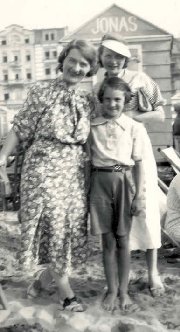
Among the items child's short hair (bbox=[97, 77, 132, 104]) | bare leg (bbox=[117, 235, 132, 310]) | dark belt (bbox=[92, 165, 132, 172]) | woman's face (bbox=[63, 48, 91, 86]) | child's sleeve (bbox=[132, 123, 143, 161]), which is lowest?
bare leg (bbox=[117, 235, 132, 310])

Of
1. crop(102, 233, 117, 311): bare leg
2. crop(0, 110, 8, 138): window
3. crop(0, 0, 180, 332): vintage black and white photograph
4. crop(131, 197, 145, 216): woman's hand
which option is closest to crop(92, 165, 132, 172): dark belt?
crop(0, 0, 180, 332): vintage black and white photograph

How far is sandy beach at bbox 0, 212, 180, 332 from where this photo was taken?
2.36 metres

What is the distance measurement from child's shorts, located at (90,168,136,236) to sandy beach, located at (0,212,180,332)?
46 centimetres

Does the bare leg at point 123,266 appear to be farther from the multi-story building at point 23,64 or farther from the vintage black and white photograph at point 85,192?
the multi-story building at point 23,64

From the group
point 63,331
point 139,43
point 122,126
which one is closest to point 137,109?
point 122,126

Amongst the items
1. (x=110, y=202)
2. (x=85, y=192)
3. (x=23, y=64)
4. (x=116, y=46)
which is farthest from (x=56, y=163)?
(x=23, y=64)

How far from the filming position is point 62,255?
8.26 ft

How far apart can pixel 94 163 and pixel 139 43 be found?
4.96m

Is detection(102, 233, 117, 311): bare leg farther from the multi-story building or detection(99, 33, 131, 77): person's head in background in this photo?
→ the multi-story building

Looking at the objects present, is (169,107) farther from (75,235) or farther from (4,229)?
(75,235)

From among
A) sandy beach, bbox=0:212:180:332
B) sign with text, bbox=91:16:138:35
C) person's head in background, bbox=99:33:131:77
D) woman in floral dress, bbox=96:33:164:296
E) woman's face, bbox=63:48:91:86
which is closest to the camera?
sandy beach, bbox=0:212:180:332

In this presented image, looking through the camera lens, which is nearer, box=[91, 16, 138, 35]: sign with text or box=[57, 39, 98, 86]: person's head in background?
box=[57, 39, 98, 86]: person's head in background

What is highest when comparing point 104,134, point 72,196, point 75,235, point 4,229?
point 104,134

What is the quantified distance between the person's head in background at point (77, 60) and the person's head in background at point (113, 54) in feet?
0.36
